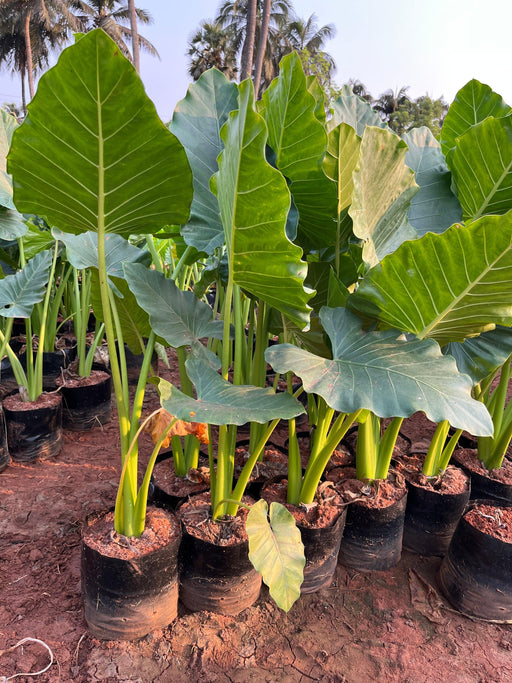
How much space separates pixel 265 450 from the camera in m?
1.66

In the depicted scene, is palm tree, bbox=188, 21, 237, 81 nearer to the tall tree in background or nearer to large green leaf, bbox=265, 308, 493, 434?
the tall tree in background

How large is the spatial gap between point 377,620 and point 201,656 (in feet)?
1.63

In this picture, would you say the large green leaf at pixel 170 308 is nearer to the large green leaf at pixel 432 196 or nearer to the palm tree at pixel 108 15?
the large green leaf at pixel 432 196

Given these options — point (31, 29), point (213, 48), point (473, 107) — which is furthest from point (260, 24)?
point (473, 107)

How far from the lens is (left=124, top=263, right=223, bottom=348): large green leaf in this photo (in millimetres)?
996

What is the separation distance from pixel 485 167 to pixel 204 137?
0.75 meters

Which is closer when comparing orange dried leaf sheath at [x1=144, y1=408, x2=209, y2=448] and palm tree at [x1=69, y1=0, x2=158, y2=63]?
orange dried leaf sheath at [x1=144, y1=408, x2=209, y2=448]

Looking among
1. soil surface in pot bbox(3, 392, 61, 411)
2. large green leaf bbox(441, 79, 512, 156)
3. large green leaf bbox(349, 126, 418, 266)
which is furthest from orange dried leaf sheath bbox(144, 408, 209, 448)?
large green leaf bbox(441, 79, 512, 156)

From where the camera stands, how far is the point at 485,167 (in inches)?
44.4

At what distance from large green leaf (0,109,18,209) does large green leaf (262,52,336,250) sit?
3.25ft

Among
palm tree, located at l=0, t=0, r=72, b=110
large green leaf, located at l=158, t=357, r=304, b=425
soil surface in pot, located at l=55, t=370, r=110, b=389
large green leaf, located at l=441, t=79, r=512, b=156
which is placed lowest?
soil surface in pot, located at l=55, t=370, r=110, b=389

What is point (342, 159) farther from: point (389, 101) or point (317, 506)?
point (389, 101)

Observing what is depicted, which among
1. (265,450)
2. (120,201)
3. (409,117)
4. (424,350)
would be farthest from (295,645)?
(409,117)

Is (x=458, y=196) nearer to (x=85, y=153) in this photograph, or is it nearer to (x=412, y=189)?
(x=412, y=189)
